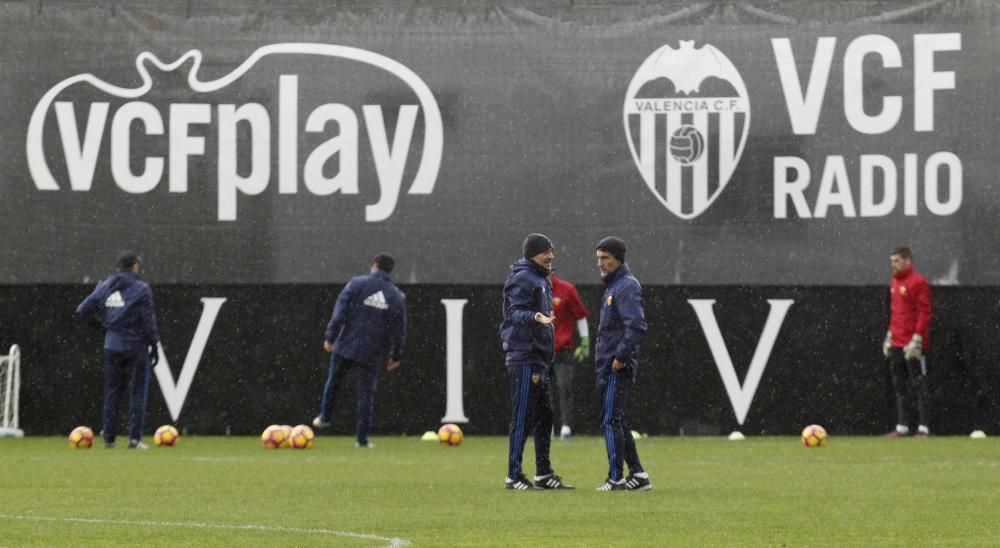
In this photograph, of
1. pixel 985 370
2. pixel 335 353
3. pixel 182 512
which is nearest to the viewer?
pixel 182 512

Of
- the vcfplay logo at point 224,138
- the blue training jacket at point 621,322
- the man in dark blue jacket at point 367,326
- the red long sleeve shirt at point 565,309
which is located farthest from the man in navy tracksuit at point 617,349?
the vcfplay logo at point 224,138

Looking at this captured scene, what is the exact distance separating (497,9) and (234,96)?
3443 mm

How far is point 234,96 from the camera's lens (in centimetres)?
2356

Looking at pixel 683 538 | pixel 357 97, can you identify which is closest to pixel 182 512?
pixel 683 538

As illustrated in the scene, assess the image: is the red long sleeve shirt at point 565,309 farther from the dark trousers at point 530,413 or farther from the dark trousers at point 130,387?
the dark trousers at point 530,413

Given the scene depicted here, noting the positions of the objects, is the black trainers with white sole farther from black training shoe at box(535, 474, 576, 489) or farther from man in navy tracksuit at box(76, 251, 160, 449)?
man in navy tracksuit at box(76, 251, 160, 449)

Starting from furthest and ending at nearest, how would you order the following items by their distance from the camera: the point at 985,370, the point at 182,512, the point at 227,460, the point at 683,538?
1. the point at 985,370
2. the point at 227,460
3. the point at 182,512
4. the point at 683,538

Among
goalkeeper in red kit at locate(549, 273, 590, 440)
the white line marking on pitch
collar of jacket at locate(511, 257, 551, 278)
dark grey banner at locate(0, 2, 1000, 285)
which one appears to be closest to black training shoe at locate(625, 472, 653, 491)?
collar of jacket at locate(511, 257, 551, 278)

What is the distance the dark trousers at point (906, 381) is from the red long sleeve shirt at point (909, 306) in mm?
228

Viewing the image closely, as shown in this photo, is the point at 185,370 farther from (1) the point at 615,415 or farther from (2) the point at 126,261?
Result: (1) the point at 615,415

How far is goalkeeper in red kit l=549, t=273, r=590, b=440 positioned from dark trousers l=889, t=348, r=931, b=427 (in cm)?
372

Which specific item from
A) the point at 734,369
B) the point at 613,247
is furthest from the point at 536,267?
the point at 734,369

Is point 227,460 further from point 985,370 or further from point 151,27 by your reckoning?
point 985,370

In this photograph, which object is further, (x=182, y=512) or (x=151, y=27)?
(x=151, y=27)
